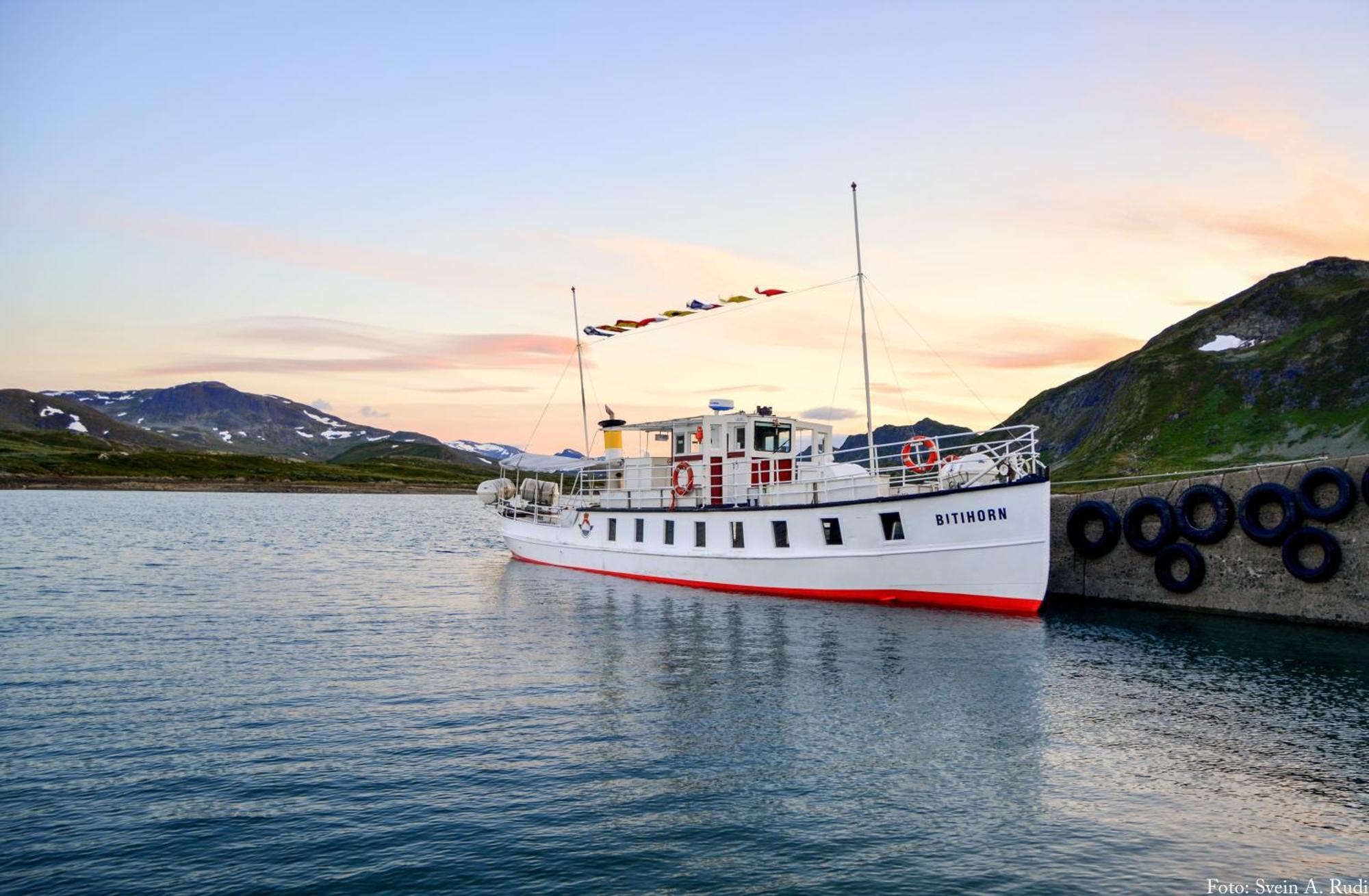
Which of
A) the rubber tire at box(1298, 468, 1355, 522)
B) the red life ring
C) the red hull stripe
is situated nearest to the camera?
the rubber tire at box(1298, 468, 1355, 522)

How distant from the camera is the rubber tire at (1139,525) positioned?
34375 millimetres

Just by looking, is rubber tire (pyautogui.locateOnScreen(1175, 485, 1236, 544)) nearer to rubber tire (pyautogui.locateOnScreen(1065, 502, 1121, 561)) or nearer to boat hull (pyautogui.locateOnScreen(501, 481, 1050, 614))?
rubber tire (pyautogui.locateOnScreen(1065, 502, 1121, 561))

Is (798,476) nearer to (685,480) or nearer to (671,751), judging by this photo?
(685,480)

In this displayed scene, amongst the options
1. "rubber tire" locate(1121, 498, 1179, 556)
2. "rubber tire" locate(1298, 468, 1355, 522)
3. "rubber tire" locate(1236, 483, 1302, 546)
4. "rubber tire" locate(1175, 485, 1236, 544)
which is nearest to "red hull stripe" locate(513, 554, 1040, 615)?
"rubber tire" locate(1121, 498, 1179, 556)

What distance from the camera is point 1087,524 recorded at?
38.1 m

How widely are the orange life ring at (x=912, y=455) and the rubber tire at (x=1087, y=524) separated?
701 centimetres

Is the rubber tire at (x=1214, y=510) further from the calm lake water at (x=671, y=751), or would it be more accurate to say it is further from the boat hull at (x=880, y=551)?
the boat hull at (x=880, y=551)

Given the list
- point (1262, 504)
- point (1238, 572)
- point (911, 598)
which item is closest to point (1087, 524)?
point (1238, 572)

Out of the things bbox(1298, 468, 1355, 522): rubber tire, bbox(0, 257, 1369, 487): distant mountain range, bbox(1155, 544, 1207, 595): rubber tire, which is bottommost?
bbox(1155, 544, 1207, 595): rubber tire

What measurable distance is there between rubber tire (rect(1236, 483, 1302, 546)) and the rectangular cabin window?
775 inches

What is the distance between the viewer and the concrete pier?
29266 millimetres

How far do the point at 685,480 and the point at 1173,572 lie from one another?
855 inches

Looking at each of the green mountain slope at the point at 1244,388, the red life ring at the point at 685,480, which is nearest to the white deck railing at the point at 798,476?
the red life ring at the point at 685,480

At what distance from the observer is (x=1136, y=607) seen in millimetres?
35562
